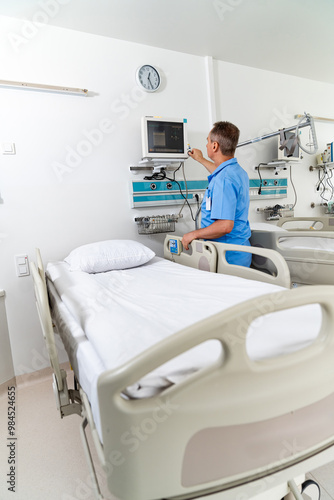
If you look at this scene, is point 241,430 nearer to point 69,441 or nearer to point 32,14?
point 69,441

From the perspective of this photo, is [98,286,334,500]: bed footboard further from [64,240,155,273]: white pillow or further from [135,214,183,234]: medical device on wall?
[135,214,183,234]: medical device on wall

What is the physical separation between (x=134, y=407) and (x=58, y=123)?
243 cm

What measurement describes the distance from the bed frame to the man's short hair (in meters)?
0.83

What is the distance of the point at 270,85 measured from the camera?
3.53m

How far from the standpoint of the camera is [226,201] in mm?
2123

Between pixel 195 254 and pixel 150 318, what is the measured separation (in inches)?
44.7

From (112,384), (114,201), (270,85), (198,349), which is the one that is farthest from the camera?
(270,85)

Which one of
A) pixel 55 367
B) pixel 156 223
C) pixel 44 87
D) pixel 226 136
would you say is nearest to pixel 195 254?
pixel 156 223

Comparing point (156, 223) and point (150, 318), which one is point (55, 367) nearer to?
point (150, 318)

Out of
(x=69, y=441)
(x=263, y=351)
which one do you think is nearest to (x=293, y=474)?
(x=263, y=351)

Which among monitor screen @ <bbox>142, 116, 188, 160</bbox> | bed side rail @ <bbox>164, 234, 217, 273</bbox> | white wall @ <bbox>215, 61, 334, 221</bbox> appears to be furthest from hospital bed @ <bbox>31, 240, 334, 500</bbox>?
white wall @ <bbox>215, 61, 334, 221</bbox>

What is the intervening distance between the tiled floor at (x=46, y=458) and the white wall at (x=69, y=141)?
→ 46 cm

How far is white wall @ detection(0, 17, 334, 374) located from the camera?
7.52 feet

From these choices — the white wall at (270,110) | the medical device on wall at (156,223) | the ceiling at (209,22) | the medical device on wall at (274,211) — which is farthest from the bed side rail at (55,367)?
the medical device on wall at (274,211)
